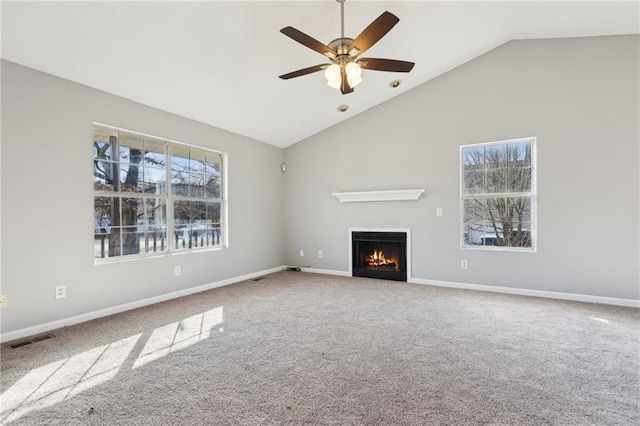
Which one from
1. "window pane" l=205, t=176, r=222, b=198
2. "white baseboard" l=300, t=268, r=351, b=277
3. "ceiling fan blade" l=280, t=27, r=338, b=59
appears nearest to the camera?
"ceiling fan blade" l=280, t=27, r=338, b=59

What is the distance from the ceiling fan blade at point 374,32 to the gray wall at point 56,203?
2.73 metres

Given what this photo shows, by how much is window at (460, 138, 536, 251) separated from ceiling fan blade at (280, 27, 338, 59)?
9.38 feet

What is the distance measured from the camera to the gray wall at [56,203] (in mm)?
2725

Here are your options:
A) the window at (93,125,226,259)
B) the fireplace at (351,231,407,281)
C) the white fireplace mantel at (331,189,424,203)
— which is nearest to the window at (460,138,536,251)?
the white fireplace mantel at (331,189,424,203)

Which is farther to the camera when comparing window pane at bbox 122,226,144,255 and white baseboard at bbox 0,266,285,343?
window pane at bbox 122,226,144,255

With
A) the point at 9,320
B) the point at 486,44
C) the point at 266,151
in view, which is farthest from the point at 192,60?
the point at 486,44

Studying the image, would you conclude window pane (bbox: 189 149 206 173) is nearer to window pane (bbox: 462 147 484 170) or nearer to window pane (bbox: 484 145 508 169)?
window pane (bbox: 462 147 484 170)

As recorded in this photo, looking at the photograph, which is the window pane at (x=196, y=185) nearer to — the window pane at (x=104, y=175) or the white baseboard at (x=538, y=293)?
the window pane at (x=104, y=175)

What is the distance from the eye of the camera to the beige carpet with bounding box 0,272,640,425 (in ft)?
5.64

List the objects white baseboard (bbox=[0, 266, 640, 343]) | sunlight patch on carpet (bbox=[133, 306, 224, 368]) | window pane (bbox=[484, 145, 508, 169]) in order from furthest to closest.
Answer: window pane (bbox=[484, 145, 508, 169])
white baseboard (bbox=[0, 266, 640, 343])
sunlight patch on carpet (bbox=[133, 306, 224, 368])

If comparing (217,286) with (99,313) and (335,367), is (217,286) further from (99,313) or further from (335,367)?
(335,367)

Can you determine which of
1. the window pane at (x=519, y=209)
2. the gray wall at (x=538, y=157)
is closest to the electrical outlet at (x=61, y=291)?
the gray wall at (x=538, y=157)

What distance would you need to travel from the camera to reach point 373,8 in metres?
3.05

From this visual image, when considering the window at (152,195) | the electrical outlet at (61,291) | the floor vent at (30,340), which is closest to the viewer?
the floor vent at (30,340)
